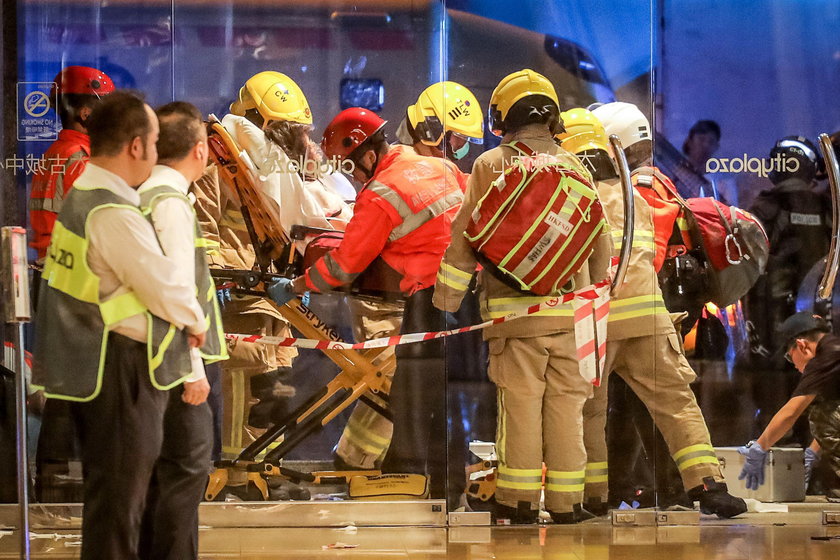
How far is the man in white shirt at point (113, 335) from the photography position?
3.54 metres

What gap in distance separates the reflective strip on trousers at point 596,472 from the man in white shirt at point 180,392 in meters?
2.13

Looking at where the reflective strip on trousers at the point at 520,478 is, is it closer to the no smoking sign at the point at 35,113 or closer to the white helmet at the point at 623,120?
the white helmet at the point at 623,120

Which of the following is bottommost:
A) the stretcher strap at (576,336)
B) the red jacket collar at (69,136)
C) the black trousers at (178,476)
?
the black trousers at (178,476)

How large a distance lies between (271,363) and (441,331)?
79 cm

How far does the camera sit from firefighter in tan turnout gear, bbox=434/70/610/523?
509 centimetres

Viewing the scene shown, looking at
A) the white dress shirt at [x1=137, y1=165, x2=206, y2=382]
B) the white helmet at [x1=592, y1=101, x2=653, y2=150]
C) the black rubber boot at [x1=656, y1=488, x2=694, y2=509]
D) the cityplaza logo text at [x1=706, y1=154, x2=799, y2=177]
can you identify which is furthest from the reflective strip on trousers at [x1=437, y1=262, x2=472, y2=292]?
the white dress shirt at [x1=137, y1=165, x2=206, y2=382]

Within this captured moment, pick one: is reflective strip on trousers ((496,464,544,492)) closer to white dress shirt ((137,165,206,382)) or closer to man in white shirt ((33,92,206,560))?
white dress shirt ((137,165,206,382))

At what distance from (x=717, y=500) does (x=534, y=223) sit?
1.59 m

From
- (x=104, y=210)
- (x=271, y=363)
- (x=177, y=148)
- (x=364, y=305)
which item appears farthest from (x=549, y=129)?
(x=104, y=210)

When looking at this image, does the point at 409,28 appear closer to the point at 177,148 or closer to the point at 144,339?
the point at 177,148

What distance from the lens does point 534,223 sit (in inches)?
196

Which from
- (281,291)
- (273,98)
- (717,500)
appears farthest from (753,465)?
(273,98)

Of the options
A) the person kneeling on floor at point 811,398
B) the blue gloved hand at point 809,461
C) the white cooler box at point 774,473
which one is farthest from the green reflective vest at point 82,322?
the blue gloved hand at point 809,461

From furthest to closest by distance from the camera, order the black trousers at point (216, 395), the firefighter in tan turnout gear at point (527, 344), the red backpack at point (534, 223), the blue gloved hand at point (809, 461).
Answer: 1. the blue gloved hand at point (809, 461)
2. the black trousers at point (216, 395)
3. the firefighter in tan turnout gear at point (527, 344)
4. the red backpack at point (534, 223)
